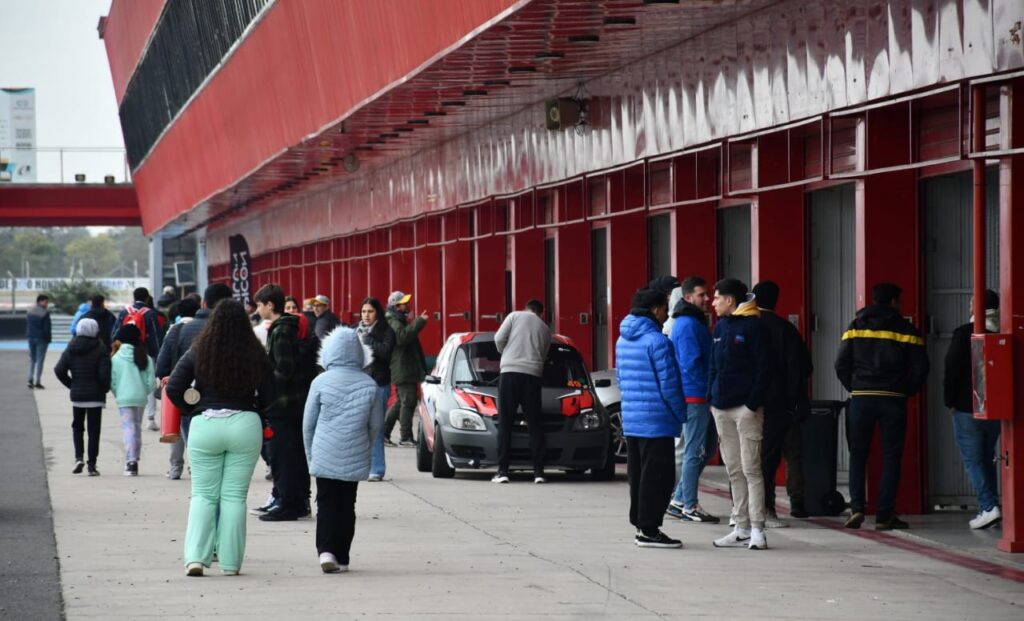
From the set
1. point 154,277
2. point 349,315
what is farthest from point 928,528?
point 154,277

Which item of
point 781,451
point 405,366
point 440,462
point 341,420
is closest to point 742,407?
point 781,451

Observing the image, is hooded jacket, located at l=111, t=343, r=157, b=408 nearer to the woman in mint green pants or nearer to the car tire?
the car tire

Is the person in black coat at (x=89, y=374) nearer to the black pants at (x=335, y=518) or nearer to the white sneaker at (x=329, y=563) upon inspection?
the black pants at (x=335, y=518)

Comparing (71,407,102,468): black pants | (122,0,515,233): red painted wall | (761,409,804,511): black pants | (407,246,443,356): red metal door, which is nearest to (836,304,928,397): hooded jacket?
(761,409,804,511): black pants

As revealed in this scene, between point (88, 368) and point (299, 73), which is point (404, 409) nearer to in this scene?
point (88, 368)

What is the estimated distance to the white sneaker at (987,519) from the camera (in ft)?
42.8

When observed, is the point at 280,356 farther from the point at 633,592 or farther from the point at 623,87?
→ the point at 623,87

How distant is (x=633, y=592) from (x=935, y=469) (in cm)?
500

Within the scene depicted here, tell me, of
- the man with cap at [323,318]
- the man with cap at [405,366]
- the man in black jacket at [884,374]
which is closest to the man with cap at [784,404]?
the man in black jacket at [884,374]

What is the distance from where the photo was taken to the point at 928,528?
1320 centimetres

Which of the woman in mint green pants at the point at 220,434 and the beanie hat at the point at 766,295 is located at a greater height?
the beanie hat at the point at 766,295

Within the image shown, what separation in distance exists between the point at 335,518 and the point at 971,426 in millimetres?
4934

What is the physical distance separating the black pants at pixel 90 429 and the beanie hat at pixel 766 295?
24.0 feet

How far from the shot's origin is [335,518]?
1090cm
